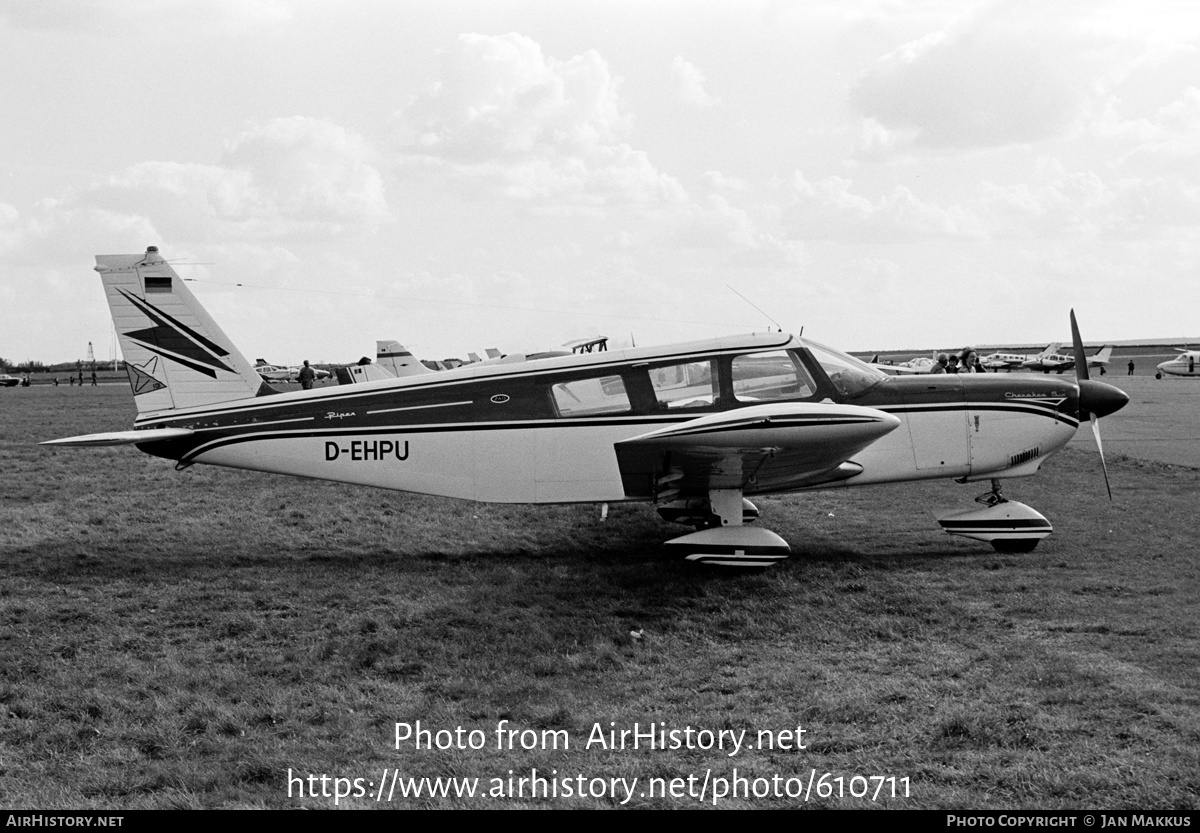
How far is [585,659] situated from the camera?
6.05 metres

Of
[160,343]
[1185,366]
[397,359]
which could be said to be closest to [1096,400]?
[160,343]

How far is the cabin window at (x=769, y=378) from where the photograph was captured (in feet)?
29.3

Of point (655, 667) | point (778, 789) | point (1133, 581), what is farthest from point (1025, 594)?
point (778, 789)

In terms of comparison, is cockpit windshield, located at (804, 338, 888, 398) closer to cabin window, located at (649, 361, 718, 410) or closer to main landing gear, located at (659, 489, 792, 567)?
cabin window, located at (649, 361, 718, 410)

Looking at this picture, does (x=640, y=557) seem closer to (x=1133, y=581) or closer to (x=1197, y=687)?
(x=1133, y=581)

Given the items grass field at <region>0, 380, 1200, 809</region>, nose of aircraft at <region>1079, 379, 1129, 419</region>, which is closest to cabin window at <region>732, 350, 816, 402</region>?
grass field at <region>0, 380, 1200, 809</region>

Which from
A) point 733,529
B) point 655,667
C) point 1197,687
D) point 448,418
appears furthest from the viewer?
point 448,418

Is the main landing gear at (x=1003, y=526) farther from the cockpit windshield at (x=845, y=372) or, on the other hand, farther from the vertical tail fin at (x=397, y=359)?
the vertical tail fin at (x=397, y=359)

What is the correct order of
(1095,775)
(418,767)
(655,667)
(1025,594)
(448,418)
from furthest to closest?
1. (448,418)
2. (1025,594)
3. (655,667)
4. (418,767)
5. (1095,775)

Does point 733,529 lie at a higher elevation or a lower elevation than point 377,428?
lower

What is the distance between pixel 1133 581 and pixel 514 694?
5.19 meters

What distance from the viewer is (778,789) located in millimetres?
A: 4137

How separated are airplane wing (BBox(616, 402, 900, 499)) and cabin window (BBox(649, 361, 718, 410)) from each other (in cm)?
28

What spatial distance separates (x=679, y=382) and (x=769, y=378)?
81 centimetres
